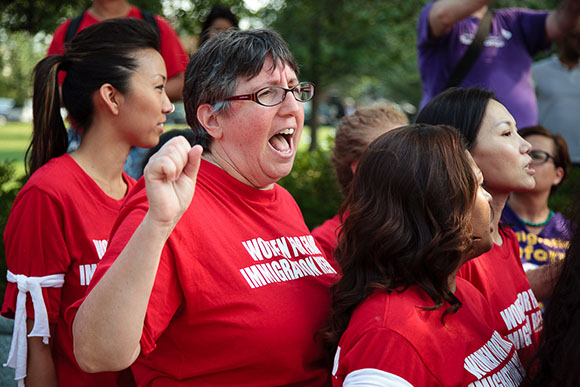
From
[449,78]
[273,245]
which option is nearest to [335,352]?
[273,245]

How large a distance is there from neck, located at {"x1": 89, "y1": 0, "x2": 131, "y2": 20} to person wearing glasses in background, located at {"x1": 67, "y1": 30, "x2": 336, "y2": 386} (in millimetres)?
2173

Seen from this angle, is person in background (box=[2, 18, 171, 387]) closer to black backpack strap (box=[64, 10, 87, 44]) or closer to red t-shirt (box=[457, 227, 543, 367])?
black backpack strap (box=[64, 10, 87, 44])

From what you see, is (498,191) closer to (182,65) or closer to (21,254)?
(21,254)

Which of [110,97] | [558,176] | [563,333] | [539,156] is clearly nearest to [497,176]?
[563,333]

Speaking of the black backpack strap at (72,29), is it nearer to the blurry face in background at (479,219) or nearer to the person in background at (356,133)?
the person in background at (356,133)

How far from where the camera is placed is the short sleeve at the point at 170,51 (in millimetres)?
4211

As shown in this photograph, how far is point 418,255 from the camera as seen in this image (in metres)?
1.93

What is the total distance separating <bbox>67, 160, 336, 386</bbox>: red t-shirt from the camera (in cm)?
182

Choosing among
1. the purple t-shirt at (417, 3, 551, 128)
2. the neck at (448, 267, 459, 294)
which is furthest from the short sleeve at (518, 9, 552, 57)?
the neck at (448, 267, 459, 294)

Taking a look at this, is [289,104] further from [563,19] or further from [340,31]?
[340,31]

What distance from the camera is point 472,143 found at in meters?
2.71

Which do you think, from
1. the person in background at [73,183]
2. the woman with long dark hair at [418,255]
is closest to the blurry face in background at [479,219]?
the woman with long dark hair at [418,255]

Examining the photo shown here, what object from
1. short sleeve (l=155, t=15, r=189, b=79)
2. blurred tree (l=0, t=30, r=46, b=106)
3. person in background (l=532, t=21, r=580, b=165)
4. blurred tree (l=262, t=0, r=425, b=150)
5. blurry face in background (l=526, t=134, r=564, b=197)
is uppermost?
short sleeve (l=155, t=15, r=189, b=79)

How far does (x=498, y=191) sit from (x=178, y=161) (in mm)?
1697
